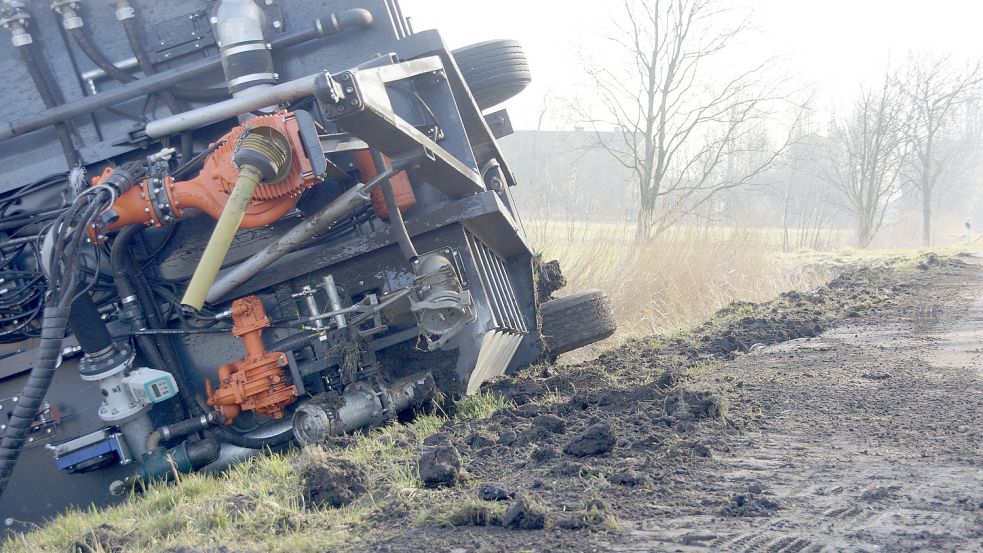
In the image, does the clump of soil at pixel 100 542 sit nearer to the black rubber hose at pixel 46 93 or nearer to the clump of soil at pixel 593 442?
the clump of soil at pixel 593 442

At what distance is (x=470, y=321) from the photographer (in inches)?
169

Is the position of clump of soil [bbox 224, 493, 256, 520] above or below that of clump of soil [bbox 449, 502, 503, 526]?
above

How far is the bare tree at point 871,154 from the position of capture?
87.0 feet

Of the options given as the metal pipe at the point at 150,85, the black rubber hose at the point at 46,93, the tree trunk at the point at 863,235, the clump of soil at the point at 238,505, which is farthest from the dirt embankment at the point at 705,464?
the tree trunk at the point at 863,235

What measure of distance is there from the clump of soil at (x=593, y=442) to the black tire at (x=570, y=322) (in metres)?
2.45

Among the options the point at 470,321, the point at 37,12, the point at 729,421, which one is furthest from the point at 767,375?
the point at 37,12

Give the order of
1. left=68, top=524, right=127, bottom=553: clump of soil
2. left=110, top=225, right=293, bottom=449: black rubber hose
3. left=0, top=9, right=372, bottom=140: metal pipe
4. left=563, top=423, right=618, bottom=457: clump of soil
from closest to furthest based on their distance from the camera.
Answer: left=68, top=524, right=127, bottom=553: clump of soil
left=563, top=423, right=618, bottom=457: clump of soil
left=110, top=225, right=293, bottom=449: black rubber hose
left=0, top=9, right=372, bottom=140: metal pipe

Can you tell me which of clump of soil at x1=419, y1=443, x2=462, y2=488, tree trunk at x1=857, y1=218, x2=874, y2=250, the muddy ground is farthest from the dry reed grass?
tree trunk at x1=857, y1=218, x2=874, y2=250

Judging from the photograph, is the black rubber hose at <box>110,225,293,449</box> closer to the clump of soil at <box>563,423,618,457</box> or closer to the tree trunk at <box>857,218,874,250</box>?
the clump of soil at <box>563,423,618,457</box>

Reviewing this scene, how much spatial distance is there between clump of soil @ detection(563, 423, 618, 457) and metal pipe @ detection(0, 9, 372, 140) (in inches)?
106

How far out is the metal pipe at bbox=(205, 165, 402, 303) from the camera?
13.6 feet

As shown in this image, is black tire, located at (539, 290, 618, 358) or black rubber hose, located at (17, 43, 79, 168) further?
black tire, located at (539, 290, 618, 358)

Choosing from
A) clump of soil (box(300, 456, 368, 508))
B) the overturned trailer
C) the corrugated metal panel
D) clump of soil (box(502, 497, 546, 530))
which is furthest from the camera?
the corrugated metal panel

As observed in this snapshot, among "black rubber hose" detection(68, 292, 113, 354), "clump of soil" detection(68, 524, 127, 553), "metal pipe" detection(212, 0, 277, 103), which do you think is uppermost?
"metal pipe" detection(212, 0, 277, 103)
